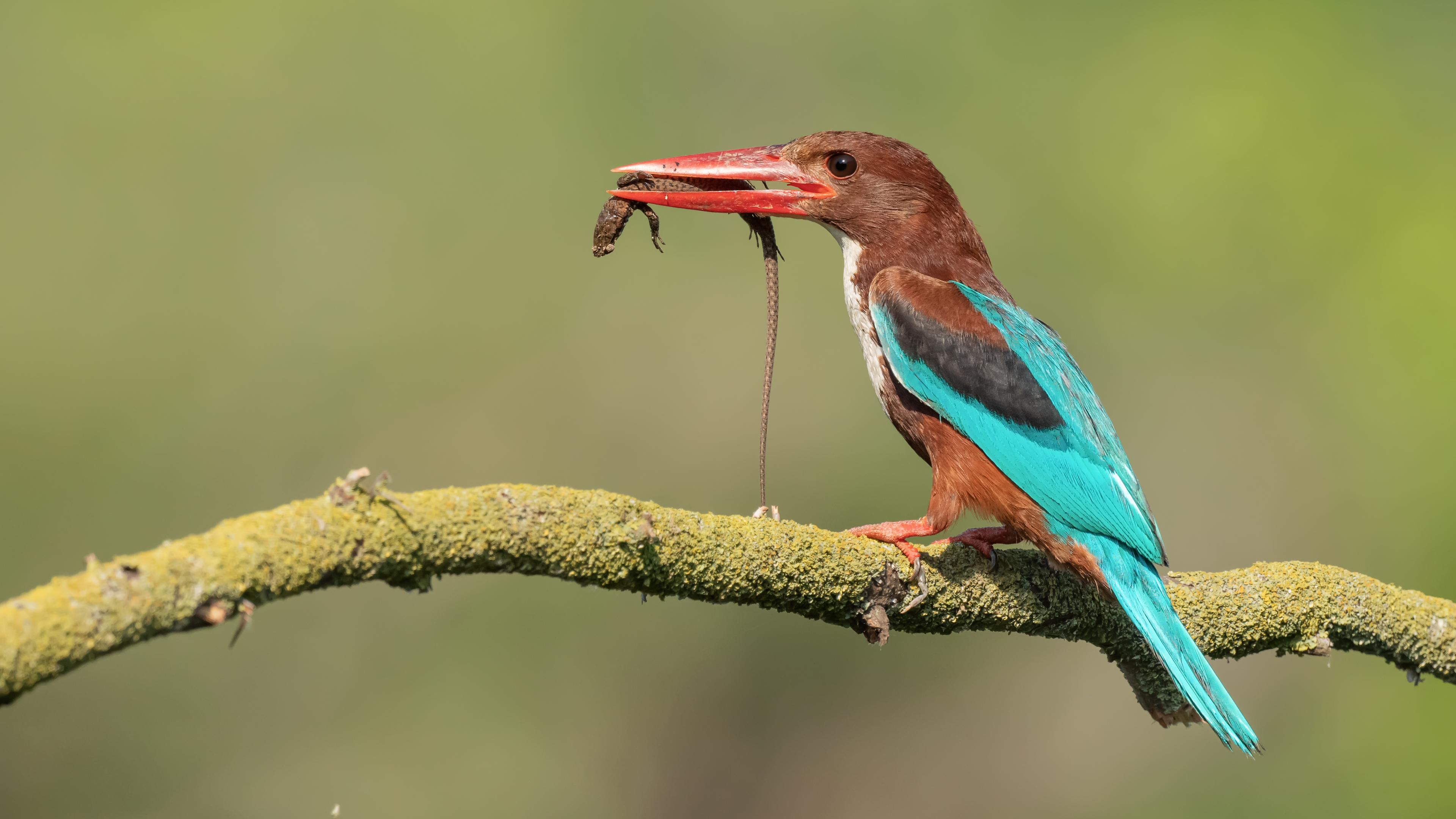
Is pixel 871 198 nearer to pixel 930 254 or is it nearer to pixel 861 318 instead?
pixel 930 254

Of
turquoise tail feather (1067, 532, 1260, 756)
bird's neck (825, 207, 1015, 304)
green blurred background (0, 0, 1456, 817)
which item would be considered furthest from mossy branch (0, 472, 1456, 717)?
green blurred background (0, 0, 1456, 817)

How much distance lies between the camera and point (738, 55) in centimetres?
884

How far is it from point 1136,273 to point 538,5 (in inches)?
207

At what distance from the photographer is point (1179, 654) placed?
2.42m

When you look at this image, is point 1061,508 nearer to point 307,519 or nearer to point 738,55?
point 307,519

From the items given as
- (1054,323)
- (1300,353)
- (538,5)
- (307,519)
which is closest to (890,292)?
(307,519)

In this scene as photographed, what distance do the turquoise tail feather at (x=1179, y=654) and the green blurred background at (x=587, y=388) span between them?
4519 mm

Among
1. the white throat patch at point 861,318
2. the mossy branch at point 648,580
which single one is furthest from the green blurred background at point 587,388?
the mossy branch at point 648,580

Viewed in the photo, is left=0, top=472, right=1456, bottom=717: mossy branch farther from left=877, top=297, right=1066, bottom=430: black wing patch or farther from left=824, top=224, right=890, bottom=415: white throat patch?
left=824, top=224, right=890, bottom=415: white throat patch

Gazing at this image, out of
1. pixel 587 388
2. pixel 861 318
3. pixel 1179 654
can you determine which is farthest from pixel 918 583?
pixel 587 388

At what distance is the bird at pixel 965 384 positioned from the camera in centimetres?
256

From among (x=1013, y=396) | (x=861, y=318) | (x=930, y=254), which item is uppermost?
(x=930, y=254)

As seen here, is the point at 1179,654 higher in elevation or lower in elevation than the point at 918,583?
lower

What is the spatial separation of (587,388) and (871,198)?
4345mm
